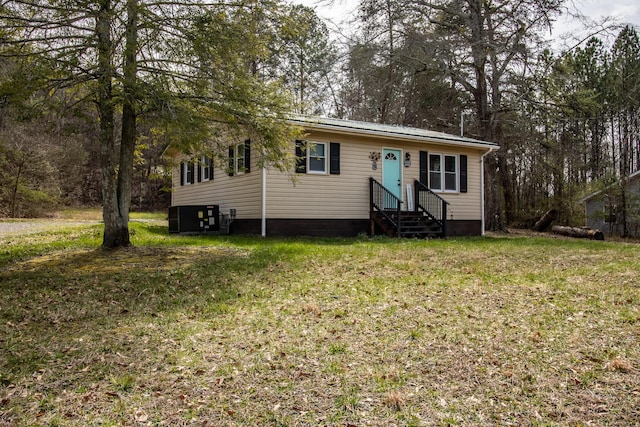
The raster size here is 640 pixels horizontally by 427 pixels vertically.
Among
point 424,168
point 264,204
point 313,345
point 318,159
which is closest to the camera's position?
point 313,345

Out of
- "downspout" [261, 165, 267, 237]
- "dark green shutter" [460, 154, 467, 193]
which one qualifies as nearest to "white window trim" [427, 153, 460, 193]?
"dark green shutter" [460, 154, 467, 193]

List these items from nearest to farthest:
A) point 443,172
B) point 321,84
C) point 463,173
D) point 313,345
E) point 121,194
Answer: point 313,345 < point 121,194 < point 443,172 < point 463,173 < point 321,84

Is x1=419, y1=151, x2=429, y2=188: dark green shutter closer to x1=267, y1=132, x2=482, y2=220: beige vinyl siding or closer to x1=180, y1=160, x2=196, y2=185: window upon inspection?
x1=267, y1=132, x2=482, y2=220: beige vinyl siding

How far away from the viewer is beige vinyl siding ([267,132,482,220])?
11.6 m

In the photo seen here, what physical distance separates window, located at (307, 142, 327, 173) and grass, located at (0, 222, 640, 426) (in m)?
5.52

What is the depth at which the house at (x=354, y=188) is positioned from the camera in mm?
11672

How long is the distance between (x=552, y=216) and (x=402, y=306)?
15676mm

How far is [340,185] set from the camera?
487 inches

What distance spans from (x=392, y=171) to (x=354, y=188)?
4.78 feet

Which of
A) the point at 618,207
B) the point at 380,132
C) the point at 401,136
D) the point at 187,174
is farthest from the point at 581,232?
the point at 187,174

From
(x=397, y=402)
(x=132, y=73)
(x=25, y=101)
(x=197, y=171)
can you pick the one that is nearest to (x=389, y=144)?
(x=197, y=171)

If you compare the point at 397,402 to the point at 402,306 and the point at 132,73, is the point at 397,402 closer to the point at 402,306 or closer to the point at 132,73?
the point at 402,306

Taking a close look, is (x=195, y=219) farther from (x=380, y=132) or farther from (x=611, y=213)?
(x=611, y=213)

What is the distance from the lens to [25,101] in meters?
6.27
